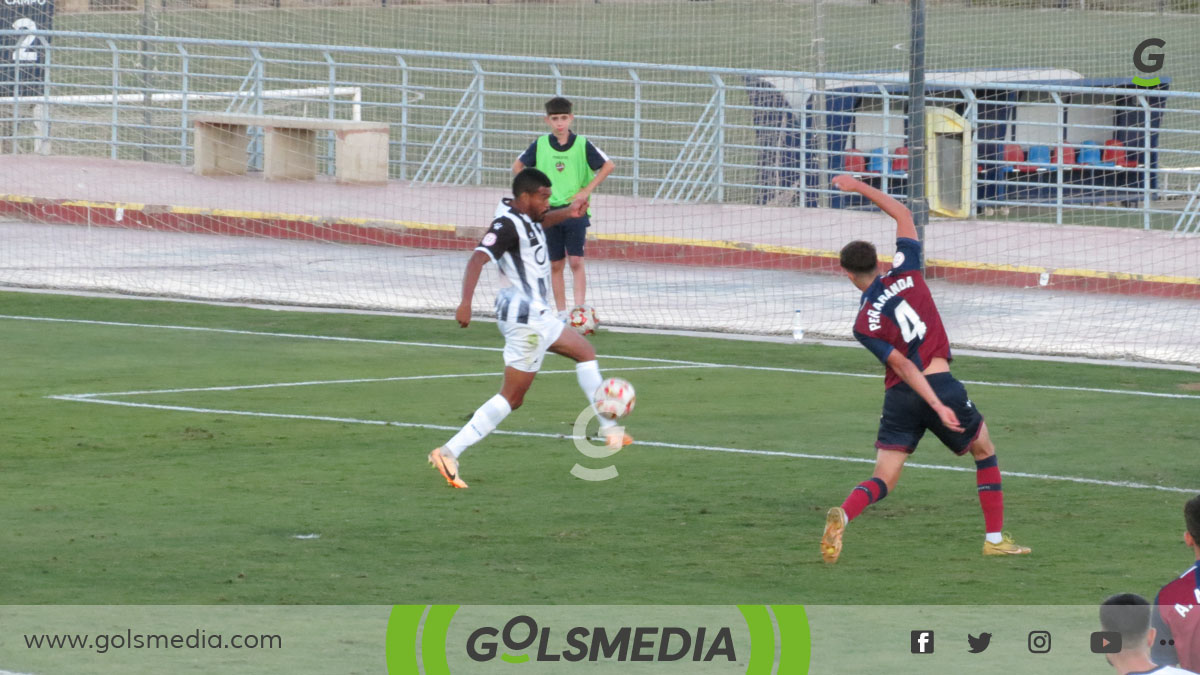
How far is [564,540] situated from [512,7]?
23.5m

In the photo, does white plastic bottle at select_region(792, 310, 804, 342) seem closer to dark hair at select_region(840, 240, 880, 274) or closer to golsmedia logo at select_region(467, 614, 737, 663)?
dark hair at select_region(840, 240, 880, 274)

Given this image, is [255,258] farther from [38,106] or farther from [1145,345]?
[1145,345]

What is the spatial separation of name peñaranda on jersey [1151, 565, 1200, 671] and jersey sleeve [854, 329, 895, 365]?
274 centimetres

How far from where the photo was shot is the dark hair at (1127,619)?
16.0 ft

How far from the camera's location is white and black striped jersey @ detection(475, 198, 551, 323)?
32.7 ft

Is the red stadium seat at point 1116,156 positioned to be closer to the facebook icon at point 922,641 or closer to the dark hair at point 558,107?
the dark hair at point 558,107

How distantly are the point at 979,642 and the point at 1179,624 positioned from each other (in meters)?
1.67

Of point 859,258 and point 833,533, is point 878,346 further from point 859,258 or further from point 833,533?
point 833,533

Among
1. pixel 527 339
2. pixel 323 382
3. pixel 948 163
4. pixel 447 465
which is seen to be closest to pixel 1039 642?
pixel 447 465

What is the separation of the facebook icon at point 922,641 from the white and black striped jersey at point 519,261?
11.6ft

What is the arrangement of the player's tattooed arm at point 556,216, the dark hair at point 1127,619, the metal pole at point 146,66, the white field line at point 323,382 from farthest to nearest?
the metal pole at point 146,66 < the white field line at point 323,382 < the player's tattooed arm at point 556,216 < the dark hair at point 1127,619

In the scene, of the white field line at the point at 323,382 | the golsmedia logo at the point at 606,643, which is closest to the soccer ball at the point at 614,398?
the golsmedia logo at the point at 606,643

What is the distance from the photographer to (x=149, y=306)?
1750cm

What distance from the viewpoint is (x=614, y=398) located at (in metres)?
10.4
